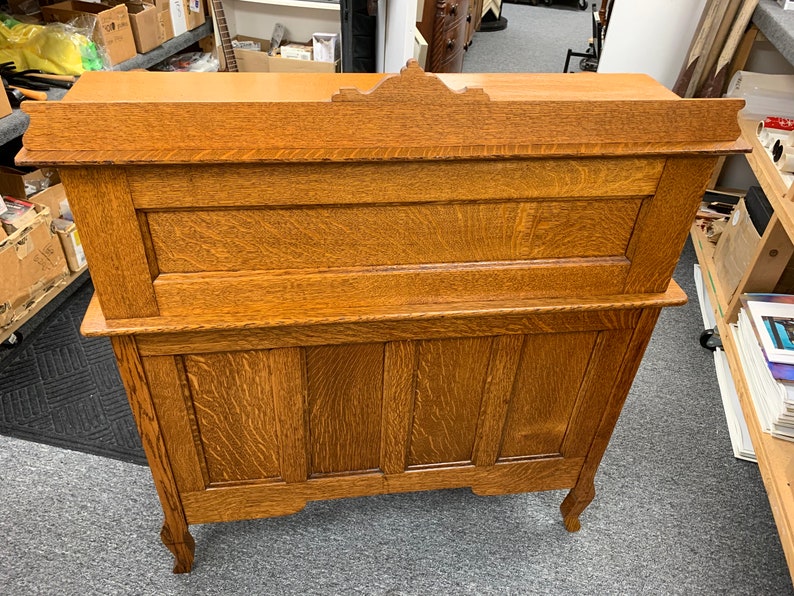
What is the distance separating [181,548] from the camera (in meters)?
1.33

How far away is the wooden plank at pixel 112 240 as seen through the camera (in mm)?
809

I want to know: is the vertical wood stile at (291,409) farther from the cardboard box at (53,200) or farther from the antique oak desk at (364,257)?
the cardboard box at (53,200)

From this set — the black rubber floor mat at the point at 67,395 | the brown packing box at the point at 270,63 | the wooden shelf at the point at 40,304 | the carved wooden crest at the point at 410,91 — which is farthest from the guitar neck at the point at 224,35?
the carved wooden crest at the point at 410,91

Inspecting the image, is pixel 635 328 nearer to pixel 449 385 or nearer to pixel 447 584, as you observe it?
pixel 449 385

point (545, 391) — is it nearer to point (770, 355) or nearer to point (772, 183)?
point (770, 355)

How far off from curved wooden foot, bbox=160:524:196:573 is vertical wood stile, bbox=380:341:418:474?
475mm

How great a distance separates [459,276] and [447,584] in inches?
32.8

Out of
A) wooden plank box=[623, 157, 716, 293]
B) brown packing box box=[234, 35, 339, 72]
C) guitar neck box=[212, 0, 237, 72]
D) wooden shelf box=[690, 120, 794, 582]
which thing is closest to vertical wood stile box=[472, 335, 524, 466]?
wooden plank box=[623, 157, 716, 293]

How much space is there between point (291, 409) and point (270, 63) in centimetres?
212

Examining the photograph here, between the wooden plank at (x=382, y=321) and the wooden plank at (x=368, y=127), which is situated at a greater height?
the wooden plank at (x=368, y=127)

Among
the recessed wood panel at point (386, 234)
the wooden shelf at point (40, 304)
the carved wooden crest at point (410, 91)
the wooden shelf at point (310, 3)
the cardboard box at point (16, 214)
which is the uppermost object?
the carved wooden crest at point (410, 91)

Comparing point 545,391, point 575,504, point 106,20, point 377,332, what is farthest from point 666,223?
point 106,20

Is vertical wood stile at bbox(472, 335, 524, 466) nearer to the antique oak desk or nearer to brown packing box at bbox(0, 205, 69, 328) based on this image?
the antique oak desk

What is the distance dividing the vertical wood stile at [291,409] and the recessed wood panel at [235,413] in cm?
1
